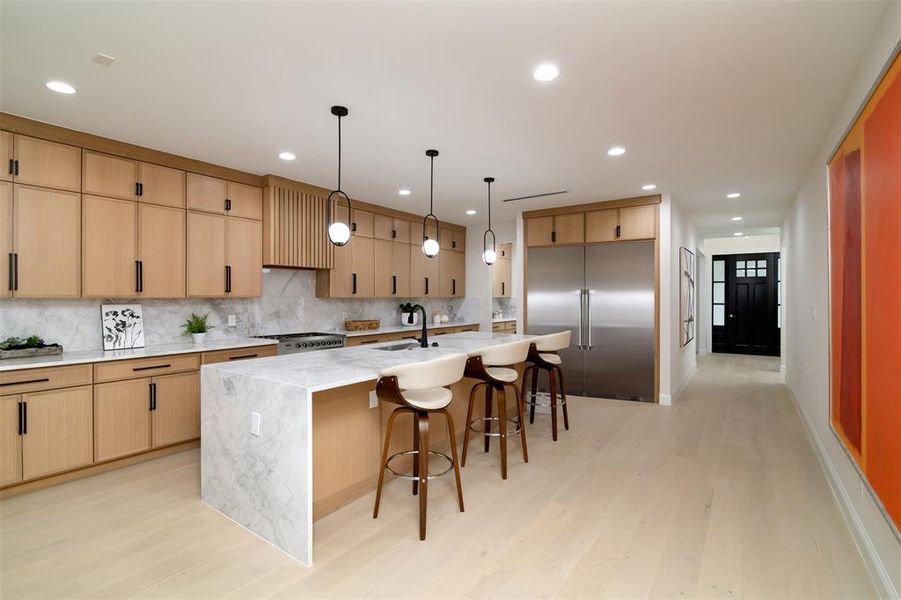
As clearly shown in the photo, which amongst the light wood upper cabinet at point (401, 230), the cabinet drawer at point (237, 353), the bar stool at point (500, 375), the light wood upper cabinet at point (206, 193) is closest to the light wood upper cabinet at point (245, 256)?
the light wood upper cabinet at point (206, 193)

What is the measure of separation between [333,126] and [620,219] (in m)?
3.88

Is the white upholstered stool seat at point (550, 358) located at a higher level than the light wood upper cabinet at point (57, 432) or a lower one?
higher

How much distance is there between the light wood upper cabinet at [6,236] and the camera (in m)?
3.06

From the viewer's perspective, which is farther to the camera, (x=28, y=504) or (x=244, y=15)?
(x=28, y=504)

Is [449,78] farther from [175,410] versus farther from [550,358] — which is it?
[175,410]

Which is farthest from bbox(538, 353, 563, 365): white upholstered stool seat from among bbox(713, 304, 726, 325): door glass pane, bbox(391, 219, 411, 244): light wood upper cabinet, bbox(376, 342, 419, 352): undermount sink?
bbox(713, 304, 726, 325): door glass pane

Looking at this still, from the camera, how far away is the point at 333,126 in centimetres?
330

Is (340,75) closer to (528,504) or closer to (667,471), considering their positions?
(528,504)

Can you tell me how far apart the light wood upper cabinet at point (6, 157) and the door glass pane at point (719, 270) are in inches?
461

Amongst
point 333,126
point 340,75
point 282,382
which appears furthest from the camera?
point 333,126

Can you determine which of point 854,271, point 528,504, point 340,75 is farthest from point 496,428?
point 340,75

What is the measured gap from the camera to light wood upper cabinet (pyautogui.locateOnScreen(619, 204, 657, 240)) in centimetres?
545

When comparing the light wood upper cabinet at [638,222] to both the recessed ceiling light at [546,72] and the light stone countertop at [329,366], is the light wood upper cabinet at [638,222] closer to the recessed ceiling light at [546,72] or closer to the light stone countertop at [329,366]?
the light stone countertop at [329,366]

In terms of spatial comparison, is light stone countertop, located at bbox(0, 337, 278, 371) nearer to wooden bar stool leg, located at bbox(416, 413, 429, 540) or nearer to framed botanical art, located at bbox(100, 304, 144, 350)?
framed botanical art, located at bbox(100, 304, 144, 350)
